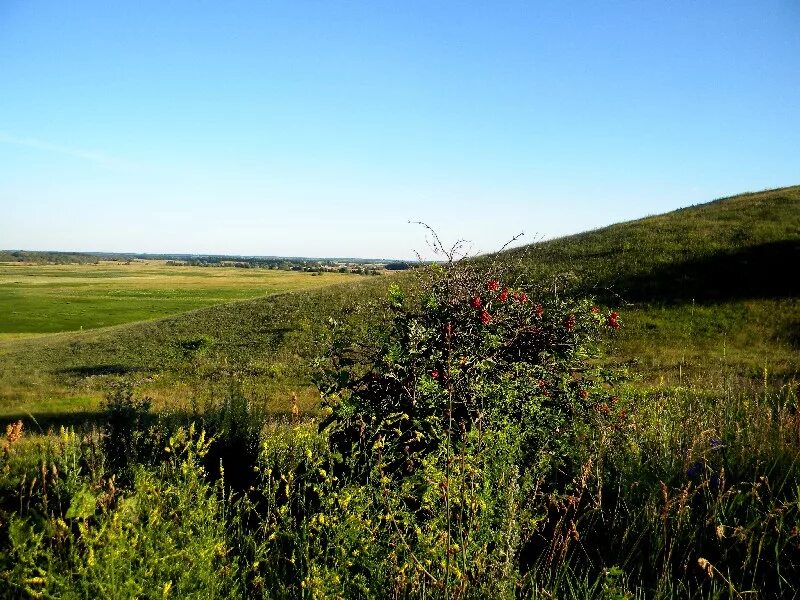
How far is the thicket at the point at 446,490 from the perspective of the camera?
3.07 meters

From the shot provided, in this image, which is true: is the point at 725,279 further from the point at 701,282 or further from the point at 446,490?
the point at 446,490

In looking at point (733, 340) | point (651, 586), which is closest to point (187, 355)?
point (733, 340)

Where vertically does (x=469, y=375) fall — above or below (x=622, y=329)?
above

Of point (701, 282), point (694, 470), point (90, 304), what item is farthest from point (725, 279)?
point (90, 304)

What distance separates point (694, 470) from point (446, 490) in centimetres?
250

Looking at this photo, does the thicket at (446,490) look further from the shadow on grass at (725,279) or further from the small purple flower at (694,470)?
the shadow on grass at (725,279)

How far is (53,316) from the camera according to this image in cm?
7194

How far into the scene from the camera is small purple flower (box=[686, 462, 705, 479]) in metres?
4.11

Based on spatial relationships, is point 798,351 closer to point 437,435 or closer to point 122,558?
point 437,435

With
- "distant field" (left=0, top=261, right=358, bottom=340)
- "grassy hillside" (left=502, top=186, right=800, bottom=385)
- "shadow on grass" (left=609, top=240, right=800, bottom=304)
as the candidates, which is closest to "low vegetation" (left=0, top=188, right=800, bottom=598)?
"grassy hillside" (left=502, top=186, right=800, bottom=385)

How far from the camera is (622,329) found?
74.3 ft

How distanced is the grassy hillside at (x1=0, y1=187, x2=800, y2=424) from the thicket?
888 cm

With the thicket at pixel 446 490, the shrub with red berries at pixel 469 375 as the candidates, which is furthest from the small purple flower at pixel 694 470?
the shrub with red berries at pixel 469 375

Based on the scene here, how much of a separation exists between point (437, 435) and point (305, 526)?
114 cm
